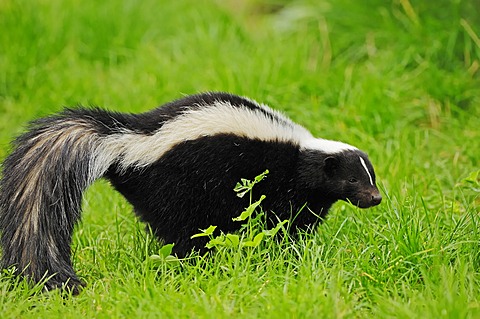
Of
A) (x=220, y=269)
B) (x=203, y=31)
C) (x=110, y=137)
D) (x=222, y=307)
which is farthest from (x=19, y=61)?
(x=222, y=307)

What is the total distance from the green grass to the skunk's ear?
0.39 metres

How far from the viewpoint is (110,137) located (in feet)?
16.9

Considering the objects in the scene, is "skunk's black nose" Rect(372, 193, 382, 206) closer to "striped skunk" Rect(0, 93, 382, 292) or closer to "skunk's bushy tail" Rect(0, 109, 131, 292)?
"striped skunk" Rect(0, 93, 382, 292)

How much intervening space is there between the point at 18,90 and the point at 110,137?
3.79 meters

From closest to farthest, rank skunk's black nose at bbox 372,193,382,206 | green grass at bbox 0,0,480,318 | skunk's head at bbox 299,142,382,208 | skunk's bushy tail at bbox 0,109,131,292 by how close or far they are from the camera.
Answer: green grass at bbox 0,0,480,318
skunk's bushy tail at bbox 0,109,131,292
skunk's black nose at bbox 372,193,382,206
skunk's head at bbox 299,142,382,208

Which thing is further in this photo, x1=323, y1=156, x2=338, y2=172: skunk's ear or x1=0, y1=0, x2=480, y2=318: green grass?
x1=323, y1=156, x2=338, y2=172: skunk's ear

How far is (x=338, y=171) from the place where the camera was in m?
5.58

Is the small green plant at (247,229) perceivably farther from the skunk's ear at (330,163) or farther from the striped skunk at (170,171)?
the skunk's ear at (330,163)

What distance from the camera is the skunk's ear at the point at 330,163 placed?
5.54 m

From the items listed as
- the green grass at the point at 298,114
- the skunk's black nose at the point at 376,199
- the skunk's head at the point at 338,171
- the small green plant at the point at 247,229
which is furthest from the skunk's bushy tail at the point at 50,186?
the skunk's black nose at the point at 376,199

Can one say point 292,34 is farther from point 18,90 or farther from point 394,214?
point 394,214

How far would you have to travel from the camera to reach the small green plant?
15.8 feet

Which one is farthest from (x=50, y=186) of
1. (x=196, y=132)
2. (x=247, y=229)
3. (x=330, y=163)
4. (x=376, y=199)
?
(x=376, y=199)

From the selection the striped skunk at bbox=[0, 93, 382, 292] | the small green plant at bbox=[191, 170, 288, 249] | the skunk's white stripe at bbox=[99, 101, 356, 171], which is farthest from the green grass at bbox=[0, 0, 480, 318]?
the skunk's white stripe at bbox=[99, 101, 356, 171]
